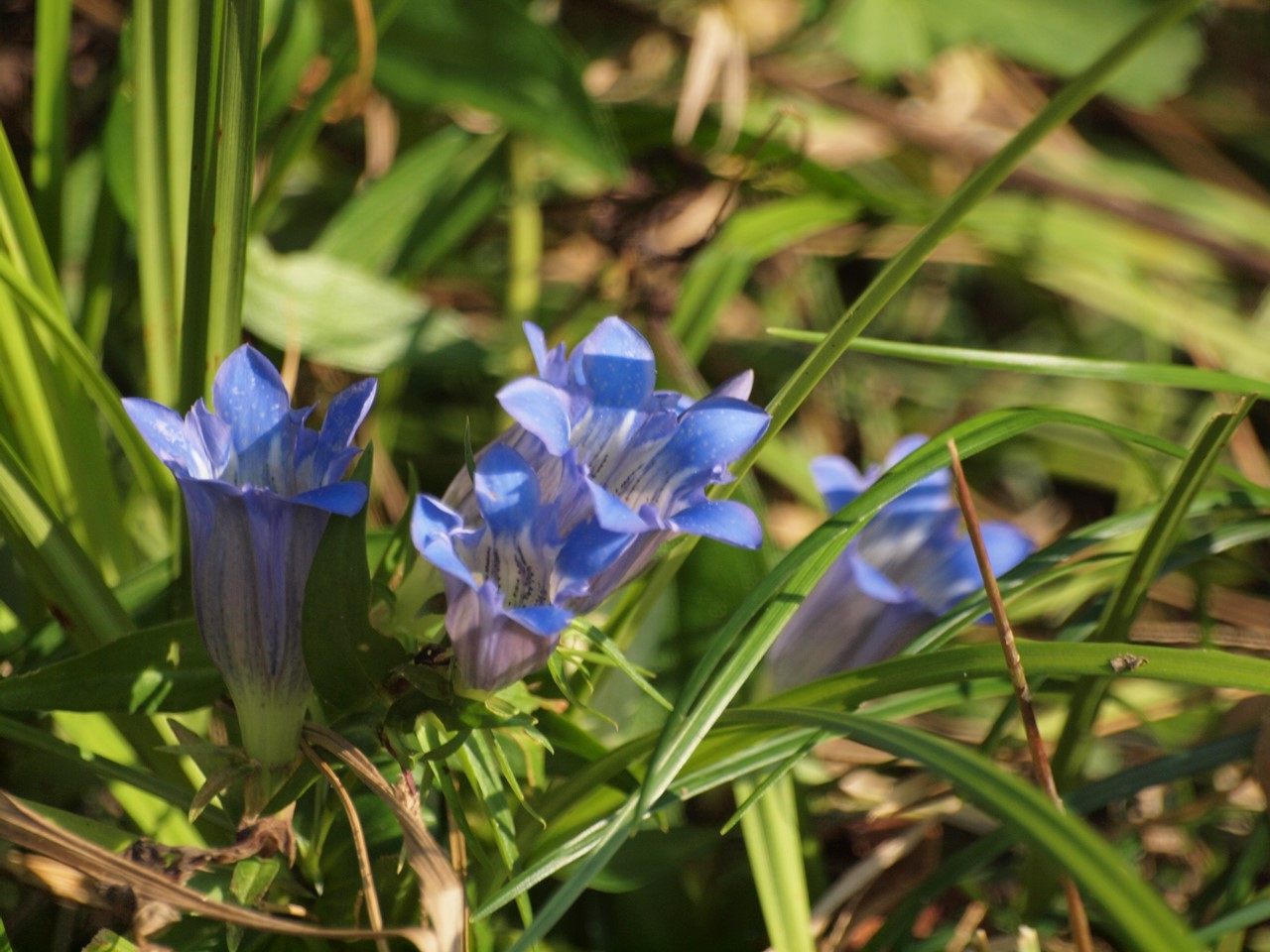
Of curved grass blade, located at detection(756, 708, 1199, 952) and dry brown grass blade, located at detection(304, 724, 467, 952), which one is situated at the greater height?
curved grass blade, located at detection(756, 708, 1199, 952)

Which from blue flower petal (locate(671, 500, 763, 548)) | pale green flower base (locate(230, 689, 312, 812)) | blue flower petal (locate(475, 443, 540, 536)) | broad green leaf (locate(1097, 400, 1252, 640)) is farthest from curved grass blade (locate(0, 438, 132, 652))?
broad green leaf (locate(1097, 400, 1252, 640))

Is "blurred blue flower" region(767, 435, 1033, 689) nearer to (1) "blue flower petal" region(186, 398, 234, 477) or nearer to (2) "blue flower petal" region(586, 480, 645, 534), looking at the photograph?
(2) "blue flower petal" region(586, 480, 645, 534)

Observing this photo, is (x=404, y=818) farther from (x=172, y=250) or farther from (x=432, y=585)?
(x=172, y=250)

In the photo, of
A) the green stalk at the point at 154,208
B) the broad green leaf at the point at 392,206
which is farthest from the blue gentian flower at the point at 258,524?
the broad green leaf at the point at 392,206

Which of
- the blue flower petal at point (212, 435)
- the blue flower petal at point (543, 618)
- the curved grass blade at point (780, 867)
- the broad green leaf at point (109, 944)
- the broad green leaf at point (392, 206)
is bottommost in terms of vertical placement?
the curved grass blade at point (780, 867)

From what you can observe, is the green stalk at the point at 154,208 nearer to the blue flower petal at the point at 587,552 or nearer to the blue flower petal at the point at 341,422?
the blue flower petal at the point at 341,422

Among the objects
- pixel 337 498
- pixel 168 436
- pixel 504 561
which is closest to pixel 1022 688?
pixel 504 561
